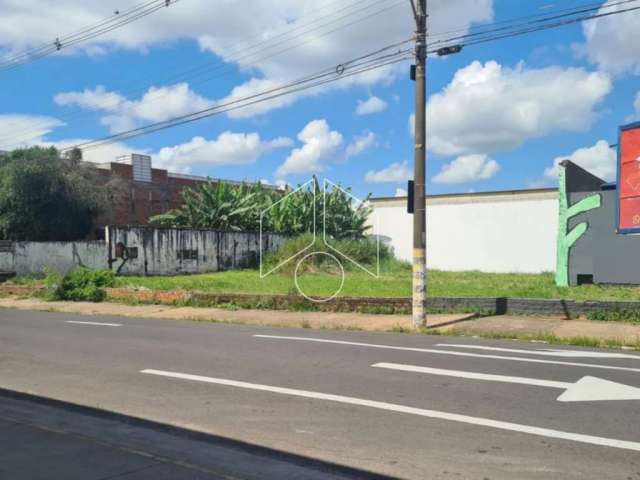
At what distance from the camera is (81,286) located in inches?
861

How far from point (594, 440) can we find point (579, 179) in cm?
1671

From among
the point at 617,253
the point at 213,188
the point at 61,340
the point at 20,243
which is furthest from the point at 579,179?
the point at 20,243

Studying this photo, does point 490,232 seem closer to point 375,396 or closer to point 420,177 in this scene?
point 420,177

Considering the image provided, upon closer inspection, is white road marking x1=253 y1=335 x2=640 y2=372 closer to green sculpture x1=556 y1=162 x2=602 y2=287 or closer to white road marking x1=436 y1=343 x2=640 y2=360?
white road marking x1=436 y1=343 x2=640 y2=360

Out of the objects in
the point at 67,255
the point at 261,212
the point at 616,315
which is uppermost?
the point at 261,212

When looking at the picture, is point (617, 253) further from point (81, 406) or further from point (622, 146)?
point (81, 406)

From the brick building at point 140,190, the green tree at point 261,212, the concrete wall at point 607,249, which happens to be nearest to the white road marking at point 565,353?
the concrete wall at point 607,249

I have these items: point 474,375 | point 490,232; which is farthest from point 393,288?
point 490,232

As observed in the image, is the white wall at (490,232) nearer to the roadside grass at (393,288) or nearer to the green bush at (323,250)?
the green bush at (323,250)

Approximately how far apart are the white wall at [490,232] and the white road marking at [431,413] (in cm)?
2631

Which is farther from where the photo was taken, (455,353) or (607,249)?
(607,249)

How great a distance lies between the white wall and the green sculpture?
11917 millimetres

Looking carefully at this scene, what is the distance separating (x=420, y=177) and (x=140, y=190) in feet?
108

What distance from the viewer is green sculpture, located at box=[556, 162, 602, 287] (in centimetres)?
1950
